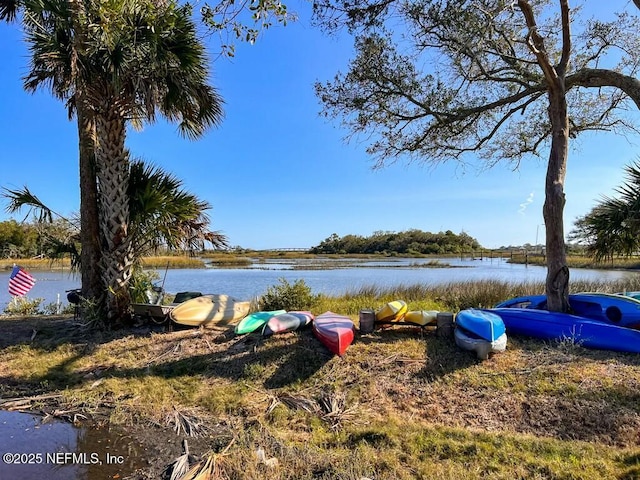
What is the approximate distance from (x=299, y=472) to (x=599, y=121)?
9652 mm

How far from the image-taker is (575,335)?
6004 mm

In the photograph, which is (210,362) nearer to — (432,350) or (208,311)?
(208,311)

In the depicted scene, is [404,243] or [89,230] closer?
[89,230]

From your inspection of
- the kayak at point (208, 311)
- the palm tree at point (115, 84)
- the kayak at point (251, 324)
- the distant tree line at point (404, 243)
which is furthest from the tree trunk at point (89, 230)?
the distant tree line at point (404, 243)

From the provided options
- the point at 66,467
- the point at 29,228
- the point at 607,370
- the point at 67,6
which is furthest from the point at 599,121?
the point at 29,228

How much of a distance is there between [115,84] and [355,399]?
5.48m

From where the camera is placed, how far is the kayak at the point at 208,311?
23.4 ft

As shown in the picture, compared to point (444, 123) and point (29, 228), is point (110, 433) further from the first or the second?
point (444, 123)

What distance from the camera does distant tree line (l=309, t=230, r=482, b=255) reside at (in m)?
81.9

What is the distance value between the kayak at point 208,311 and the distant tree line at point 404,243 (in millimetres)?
72670

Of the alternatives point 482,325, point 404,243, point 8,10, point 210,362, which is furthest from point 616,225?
point 404,243

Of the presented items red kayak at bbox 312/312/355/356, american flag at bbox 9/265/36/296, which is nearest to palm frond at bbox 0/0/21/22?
american flag at bbox 9/265/36/296

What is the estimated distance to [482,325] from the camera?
5.76 metres

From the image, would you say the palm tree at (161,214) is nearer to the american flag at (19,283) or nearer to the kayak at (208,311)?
the kayak at (208,311)
